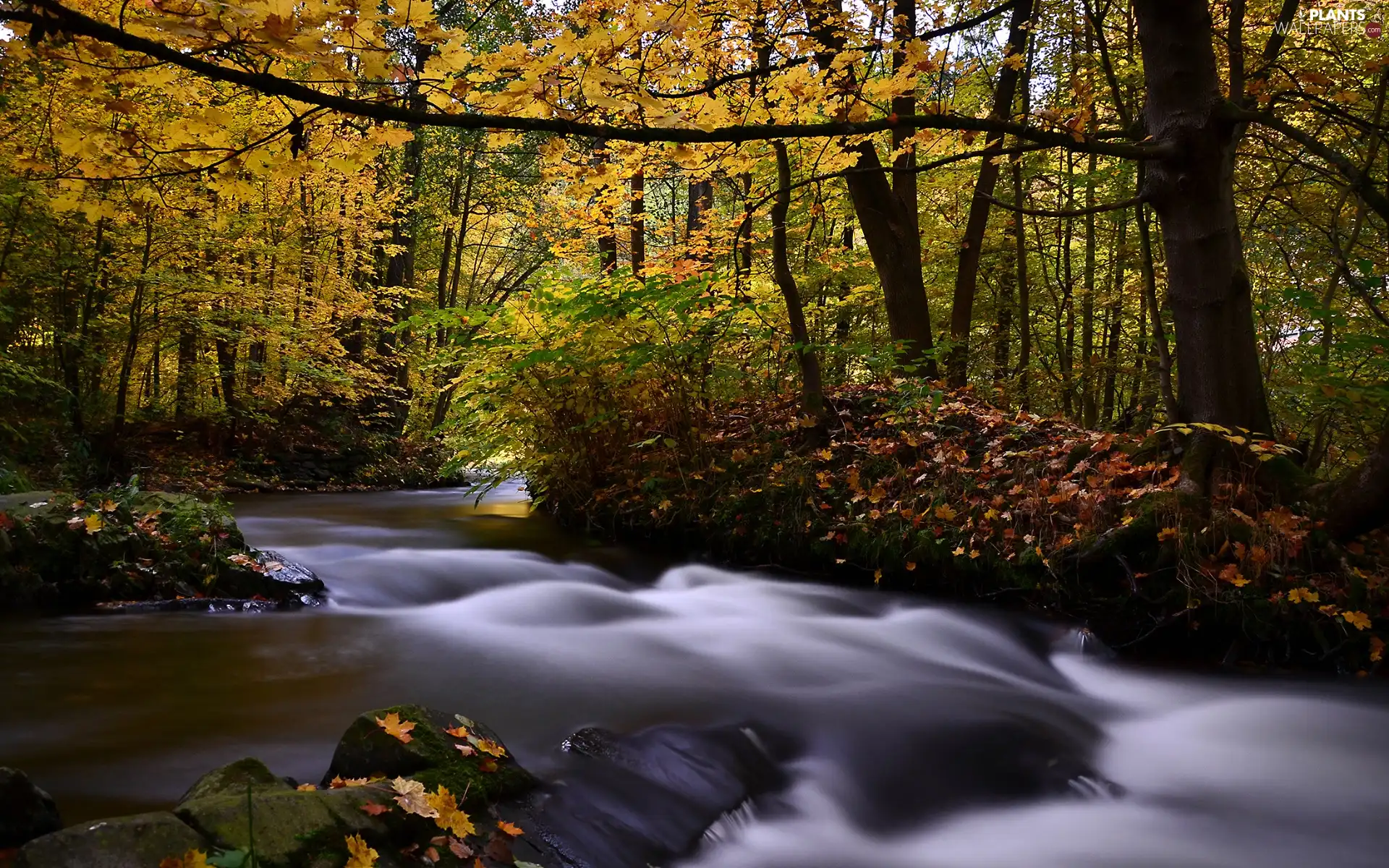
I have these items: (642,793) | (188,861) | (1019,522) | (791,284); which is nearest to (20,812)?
(188,861)

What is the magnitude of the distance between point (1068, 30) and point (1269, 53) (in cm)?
375

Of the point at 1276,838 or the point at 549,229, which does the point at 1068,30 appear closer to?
the point at 1276,838

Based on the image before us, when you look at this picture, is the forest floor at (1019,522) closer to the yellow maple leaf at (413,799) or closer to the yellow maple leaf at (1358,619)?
the yellow maple leaf at (1358,619)

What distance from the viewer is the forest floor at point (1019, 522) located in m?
4.53

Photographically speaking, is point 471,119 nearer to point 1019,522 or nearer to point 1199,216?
point 1199,216

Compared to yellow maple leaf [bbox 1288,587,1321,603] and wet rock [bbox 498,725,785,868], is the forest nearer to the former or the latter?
yellow maple leaf [bbox 1288,587,1321,603]

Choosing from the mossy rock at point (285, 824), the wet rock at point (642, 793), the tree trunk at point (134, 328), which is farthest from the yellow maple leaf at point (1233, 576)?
the tree trunk at point (134, 328)

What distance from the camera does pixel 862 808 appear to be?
3475 mm

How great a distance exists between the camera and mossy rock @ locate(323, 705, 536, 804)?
2.63 m

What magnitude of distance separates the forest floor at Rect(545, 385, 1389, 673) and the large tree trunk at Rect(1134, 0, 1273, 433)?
34 cm

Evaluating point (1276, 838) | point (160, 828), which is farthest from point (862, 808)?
point (160, 828)

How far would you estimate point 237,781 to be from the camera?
7.86 feet

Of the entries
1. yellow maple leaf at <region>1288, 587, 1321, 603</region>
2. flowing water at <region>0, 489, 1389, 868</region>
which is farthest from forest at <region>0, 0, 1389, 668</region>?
flowing water at <region>0, 489, 1389, 868</region>

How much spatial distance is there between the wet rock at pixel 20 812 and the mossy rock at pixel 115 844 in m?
0.42
